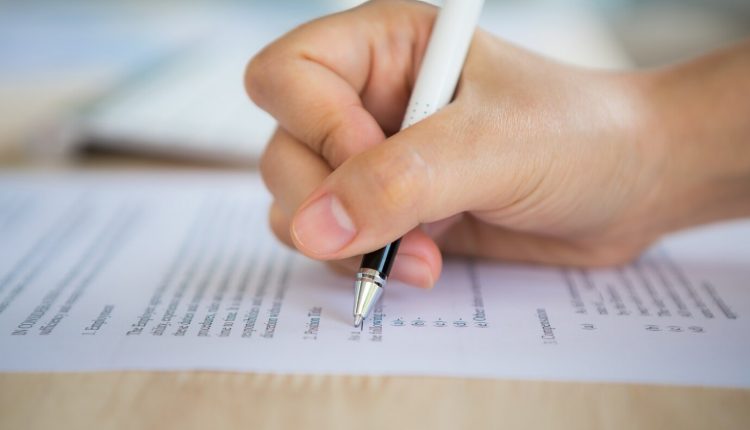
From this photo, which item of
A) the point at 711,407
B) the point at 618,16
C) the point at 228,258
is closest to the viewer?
the point at 711,407

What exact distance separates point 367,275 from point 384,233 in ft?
0.12

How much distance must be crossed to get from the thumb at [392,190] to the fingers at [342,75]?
7cm

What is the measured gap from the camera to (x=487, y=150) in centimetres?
52

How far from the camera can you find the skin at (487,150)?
50cm

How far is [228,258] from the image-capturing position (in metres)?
0.68

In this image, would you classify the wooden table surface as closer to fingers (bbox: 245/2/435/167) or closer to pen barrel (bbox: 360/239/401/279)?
pen barrel (bbox: 360/239/401/279)

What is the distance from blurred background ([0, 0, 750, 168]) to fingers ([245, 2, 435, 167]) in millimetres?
339

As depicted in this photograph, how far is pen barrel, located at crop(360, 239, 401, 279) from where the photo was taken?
527mm

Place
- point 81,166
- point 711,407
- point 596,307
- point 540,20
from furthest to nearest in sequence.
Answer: point 540,20
point 81,166
point 596,307
point 711,407

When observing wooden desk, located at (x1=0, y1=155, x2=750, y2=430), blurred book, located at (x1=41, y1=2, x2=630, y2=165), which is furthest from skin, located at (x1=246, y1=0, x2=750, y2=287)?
blurred book, located at (x1=41, y1=2, x2=630, y2=165)

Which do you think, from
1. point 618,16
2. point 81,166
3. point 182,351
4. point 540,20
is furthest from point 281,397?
point 618,16

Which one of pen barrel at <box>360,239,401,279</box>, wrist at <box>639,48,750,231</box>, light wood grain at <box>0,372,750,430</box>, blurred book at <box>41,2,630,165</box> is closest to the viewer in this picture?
light wood grain at <box>0,372,750,430</box>

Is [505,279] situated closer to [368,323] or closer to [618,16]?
[368,323]

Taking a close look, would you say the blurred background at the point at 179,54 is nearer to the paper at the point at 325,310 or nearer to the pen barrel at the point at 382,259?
the paper at the point at 325,310
